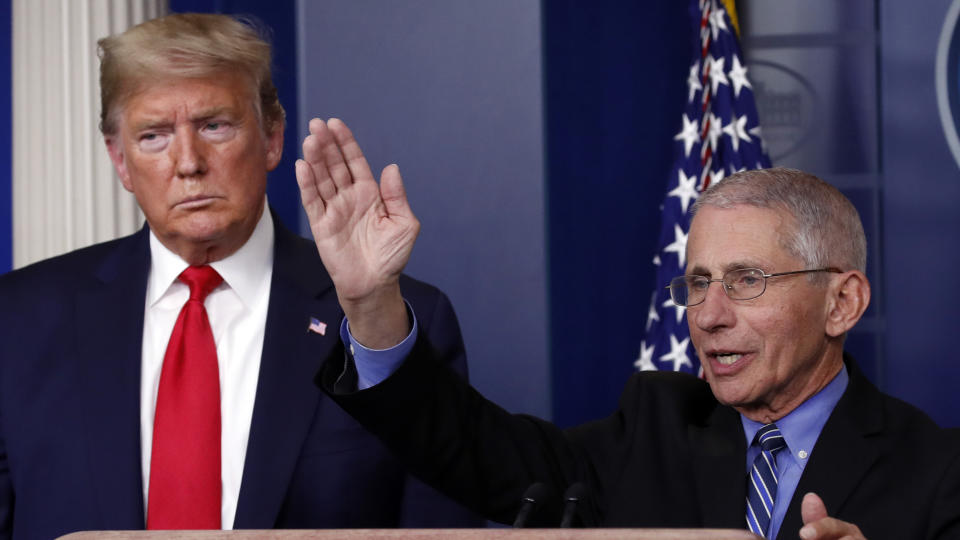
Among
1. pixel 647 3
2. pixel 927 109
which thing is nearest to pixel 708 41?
pixel 647 3

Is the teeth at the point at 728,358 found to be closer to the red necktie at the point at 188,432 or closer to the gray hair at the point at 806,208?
the gray hair at the point at 806,208

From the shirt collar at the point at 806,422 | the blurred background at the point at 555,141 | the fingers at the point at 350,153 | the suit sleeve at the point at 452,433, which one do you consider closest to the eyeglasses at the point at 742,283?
the shirt collar at the point at 806,422

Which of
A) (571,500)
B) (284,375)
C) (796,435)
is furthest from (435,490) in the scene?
(571,500)

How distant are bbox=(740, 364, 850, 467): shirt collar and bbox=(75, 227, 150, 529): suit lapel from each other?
1.14 metres

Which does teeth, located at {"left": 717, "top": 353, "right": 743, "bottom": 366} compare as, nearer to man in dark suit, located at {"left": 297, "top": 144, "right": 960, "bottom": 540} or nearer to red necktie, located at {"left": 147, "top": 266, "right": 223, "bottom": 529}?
man in dark suit, located at {"left": 297, "top": 144, "right": 960, "bottom": 540}

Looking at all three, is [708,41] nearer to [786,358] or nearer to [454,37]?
[454,37]

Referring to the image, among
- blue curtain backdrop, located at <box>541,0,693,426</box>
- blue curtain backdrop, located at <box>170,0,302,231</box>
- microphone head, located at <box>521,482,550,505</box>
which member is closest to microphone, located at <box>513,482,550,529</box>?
microphone head, located at <box>521,482,550,505</box>

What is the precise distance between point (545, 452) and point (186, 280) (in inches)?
30.5

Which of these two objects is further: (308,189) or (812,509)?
(308,189)

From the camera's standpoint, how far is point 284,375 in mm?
2229

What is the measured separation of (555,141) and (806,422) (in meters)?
1.78

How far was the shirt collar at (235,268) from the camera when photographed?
7.53 ft

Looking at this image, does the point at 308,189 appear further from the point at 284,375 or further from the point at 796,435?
the point at 796,435

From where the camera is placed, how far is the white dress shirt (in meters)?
2.21
